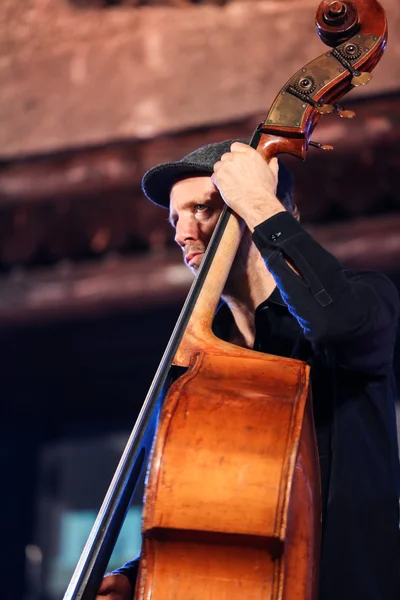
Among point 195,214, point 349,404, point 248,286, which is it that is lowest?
point 349,404

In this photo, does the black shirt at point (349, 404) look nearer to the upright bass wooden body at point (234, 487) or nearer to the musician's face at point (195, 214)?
the upright bass wooden body at point (234, 487)

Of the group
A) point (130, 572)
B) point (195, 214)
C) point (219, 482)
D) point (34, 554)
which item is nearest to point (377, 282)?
point (195, 214)

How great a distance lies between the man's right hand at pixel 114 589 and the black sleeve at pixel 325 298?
0.46 metres

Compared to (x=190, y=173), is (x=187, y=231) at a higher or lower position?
lower

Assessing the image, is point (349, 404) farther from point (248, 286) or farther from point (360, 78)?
point (360, 78)

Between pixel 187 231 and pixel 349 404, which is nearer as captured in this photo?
pixel 349 404

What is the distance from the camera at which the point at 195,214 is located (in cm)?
144

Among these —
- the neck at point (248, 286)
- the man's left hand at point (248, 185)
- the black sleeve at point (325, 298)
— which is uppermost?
the man's left hand at point (248, 185)

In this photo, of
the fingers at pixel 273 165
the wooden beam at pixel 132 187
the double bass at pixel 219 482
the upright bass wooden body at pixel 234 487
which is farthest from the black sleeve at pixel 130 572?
the wooden beam at pixel 132 187

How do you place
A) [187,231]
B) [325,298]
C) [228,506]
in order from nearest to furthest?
[228,506], [325,298], [187,231]

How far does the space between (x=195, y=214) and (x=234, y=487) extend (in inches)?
24.8

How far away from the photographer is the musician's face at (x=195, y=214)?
1413 millimetres

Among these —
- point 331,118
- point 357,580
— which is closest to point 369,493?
point 357,580

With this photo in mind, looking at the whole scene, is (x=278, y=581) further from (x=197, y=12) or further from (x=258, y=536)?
(x=197, y=12)
